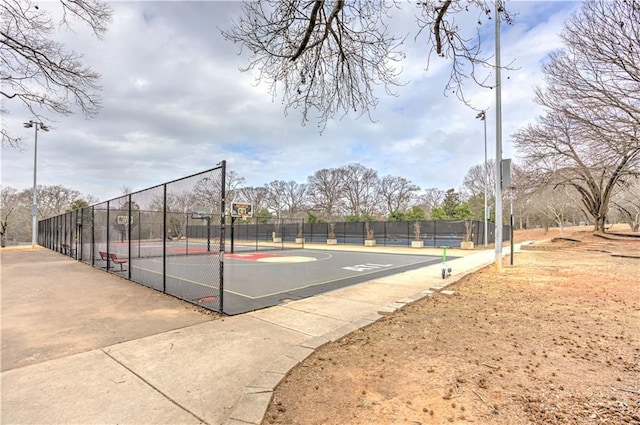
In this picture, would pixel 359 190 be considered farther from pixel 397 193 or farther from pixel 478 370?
pixel 478 370

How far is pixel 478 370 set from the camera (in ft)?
10.2

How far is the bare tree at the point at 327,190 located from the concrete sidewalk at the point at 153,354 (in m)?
48.4

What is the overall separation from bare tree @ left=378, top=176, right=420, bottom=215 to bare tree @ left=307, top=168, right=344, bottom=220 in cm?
753

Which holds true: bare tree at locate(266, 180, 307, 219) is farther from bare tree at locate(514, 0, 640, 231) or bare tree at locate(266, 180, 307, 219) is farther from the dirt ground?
the dirt ground

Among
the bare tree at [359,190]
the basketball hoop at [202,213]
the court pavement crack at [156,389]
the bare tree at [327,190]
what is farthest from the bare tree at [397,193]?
the court pavement crack at [156,389]

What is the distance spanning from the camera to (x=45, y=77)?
583 centimetres

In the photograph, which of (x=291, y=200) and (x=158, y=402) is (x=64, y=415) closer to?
(x=158, y=402)

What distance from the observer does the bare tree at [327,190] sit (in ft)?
182

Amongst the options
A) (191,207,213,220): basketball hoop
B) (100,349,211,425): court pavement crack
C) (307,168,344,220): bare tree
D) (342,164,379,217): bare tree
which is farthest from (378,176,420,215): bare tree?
(100,349,211,425): court pavement crack

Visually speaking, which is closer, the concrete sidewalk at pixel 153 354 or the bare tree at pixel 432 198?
the concrete sidewalk at pixel 153 354

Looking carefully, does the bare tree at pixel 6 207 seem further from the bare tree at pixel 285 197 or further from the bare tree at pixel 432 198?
the bare tree at pixel 432 198

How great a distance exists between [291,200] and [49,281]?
169ft

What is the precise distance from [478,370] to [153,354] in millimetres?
3671

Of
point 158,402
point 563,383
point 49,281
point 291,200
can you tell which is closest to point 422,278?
point 563,383
